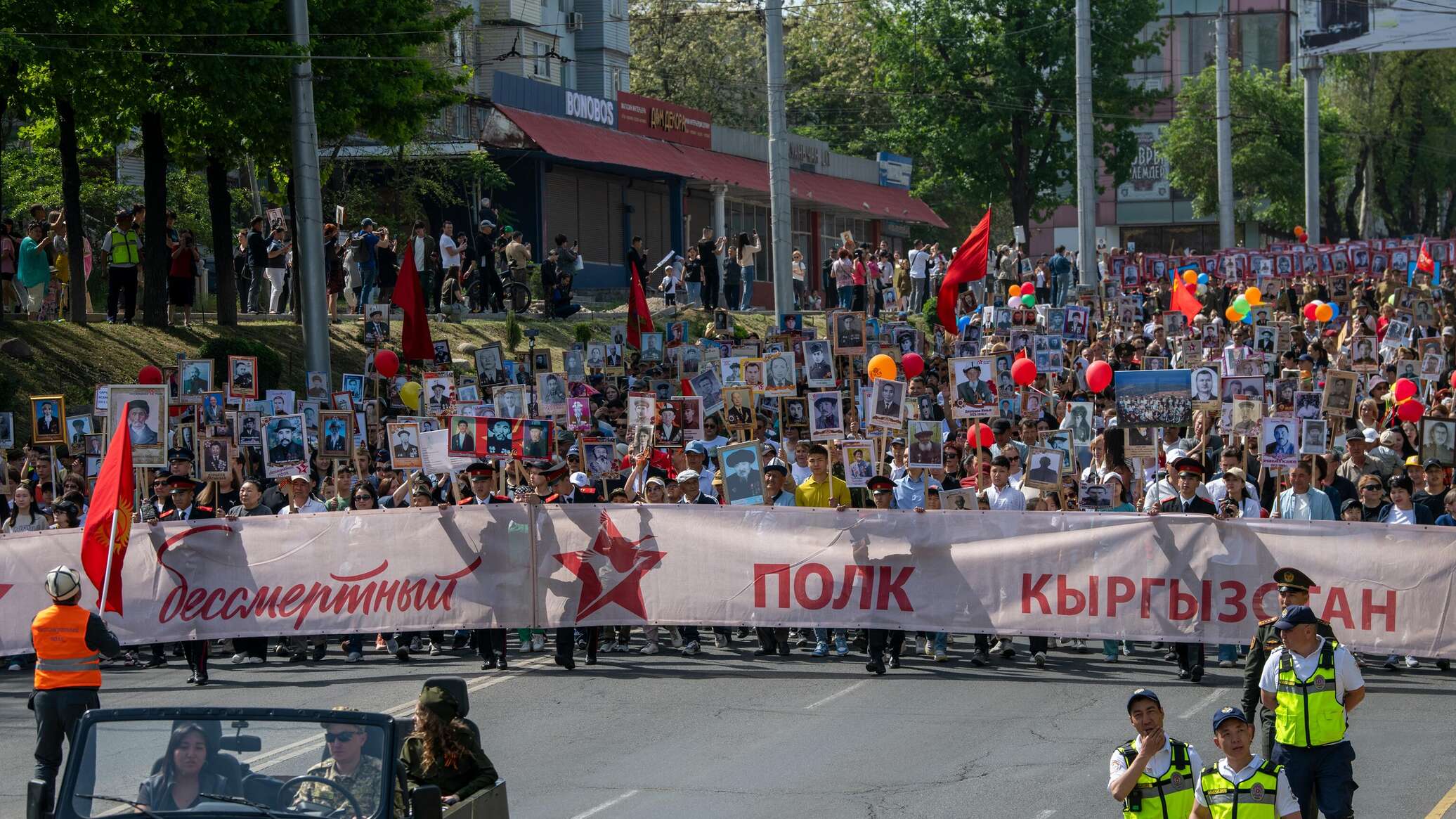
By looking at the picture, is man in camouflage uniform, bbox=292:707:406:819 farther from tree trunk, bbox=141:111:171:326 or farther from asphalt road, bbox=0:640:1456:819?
tree trunk, bbox=141:111:171:326

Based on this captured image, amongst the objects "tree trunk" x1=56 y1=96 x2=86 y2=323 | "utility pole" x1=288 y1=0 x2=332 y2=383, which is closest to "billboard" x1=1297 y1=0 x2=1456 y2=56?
"utility pole" x1=288 y1=0 x2=332 y2=383

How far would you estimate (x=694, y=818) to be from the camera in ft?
36.4

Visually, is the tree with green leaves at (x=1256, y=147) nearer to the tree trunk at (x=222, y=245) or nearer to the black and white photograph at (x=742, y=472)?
the tree trunk at (x=222, y=245)

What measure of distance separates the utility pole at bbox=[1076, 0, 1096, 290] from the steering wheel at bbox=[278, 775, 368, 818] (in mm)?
30416

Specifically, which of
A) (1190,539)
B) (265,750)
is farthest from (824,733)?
(265,750)

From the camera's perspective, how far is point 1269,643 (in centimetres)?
1008

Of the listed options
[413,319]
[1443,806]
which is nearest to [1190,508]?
[1443,806]

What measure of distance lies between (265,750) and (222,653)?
36.5 feet

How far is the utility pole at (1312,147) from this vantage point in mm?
52875

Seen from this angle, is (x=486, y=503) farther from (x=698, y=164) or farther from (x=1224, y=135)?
(x=1224, y=135)

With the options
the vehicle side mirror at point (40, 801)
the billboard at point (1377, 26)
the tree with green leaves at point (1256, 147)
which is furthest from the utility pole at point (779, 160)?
the tree with green leaves at point (1256, 147)

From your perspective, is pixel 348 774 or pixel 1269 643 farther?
pixel 1269 643

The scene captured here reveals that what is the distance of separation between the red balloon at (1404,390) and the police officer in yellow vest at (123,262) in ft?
58.0

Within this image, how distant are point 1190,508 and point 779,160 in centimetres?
1469
